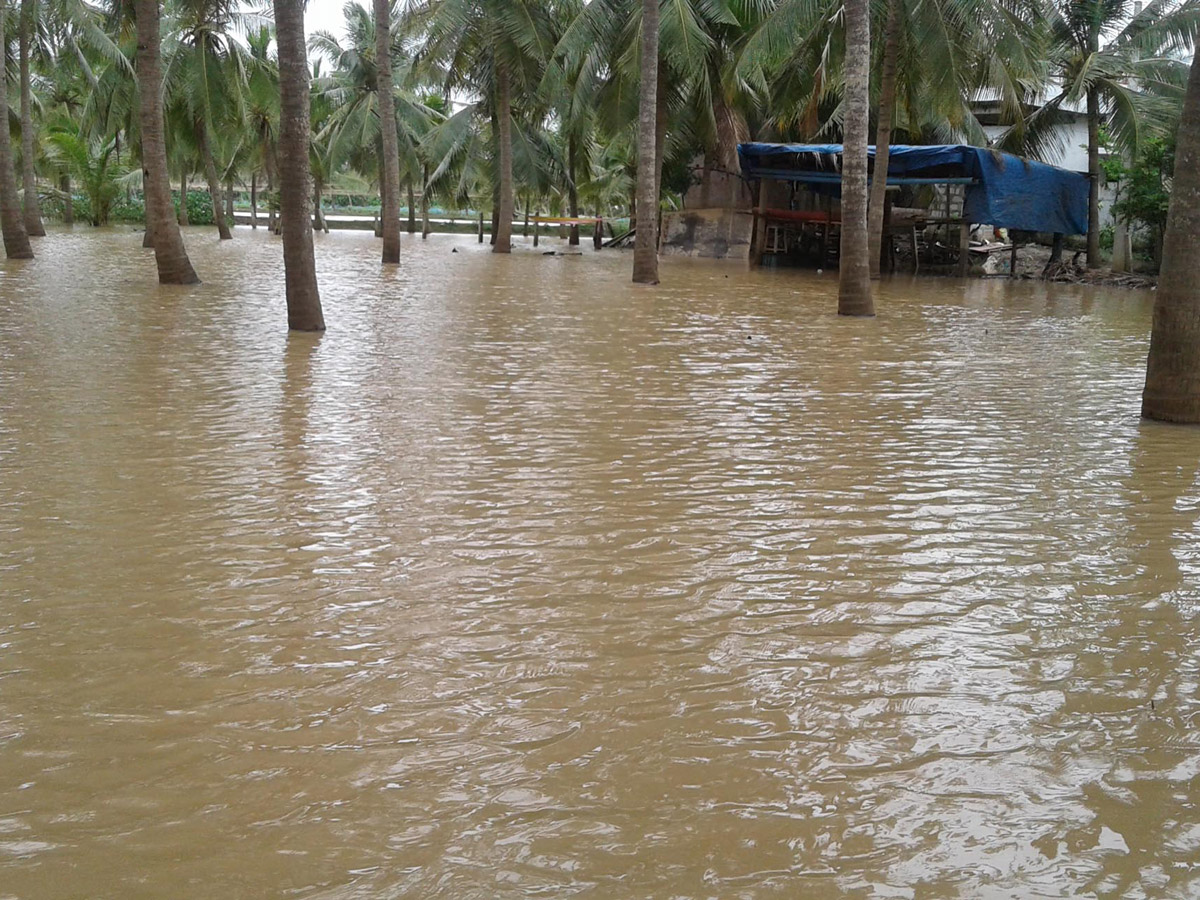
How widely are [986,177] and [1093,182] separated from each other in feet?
10.9

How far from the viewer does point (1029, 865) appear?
8.73 feet

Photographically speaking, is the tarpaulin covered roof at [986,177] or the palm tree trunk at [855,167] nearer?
the palm tree trunk at [855,167]

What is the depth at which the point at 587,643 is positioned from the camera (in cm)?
390

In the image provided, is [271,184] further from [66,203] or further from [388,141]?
[388,141]

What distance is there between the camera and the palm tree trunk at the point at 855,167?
14.5 meters

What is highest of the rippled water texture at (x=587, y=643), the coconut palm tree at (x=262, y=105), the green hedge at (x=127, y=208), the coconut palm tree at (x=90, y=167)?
the coconut palm tree at (x=262, y=105)

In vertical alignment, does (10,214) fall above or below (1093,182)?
below

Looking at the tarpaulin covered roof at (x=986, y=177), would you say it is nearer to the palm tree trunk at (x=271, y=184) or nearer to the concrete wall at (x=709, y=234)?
the concrete wall at (x=709, y=234)

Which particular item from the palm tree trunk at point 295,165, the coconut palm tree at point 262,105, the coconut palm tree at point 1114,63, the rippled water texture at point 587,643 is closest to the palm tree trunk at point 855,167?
the rippled water texture at point 587,643

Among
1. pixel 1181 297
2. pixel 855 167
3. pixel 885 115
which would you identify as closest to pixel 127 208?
pixel 885 115

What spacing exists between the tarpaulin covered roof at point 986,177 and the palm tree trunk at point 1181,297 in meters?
18.5

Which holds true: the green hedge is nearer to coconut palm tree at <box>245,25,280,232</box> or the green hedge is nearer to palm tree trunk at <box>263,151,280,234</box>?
palm tree trunk at <box>263,151,280,234</box>

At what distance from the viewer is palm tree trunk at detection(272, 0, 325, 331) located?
11.2 m

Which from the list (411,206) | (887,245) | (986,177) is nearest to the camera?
(986,177)
